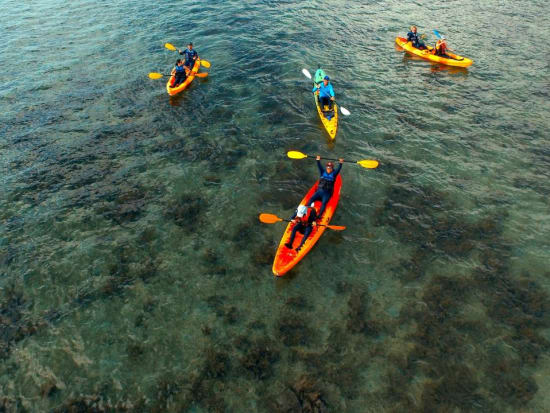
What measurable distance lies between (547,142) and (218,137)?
19892 millimetres

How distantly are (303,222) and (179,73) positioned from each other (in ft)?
54.3

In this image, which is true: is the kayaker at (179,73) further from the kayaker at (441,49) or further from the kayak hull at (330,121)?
the kayaker at (441,49)

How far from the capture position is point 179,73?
2483 centimetres

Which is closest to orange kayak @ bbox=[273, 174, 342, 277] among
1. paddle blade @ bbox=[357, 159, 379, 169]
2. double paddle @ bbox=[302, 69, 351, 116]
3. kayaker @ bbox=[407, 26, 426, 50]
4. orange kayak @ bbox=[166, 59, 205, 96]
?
paddle blade @ bbox=[357, 159, 379, 169]

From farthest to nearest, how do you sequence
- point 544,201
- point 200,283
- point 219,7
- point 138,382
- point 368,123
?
point 219,7
point 368,123
point 544,201
point 200,283
point 138,382

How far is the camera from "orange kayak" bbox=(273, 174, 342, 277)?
14375 millimetres

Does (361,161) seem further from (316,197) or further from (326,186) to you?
(316,197)

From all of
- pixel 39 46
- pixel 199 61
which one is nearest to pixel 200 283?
pixel 199 61

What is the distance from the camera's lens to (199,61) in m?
26.7

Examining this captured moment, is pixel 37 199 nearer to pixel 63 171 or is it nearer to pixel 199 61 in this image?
pixel 63 171

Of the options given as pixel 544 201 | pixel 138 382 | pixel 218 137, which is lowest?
pixel 138 382

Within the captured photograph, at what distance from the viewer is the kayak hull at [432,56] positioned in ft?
85.3

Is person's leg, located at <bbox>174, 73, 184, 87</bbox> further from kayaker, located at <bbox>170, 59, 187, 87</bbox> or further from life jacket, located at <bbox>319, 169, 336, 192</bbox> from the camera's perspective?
A: life jacket, located at <bbox>319, 169, 336, 192</bbox>

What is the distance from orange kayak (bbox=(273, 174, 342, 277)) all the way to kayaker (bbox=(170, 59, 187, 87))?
47.3ft
